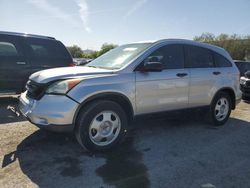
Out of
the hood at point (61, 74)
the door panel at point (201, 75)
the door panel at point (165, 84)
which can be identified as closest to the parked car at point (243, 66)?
the door panel at point (201, 75)

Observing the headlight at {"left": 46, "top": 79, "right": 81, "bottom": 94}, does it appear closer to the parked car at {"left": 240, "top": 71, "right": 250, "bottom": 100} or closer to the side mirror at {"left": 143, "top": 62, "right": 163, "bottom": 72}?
the side mirror at {"left": 143, "top": 62, "right": 163, "bottom": 72}

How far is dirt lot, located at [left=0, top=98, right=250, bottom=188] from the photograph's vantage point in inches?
135

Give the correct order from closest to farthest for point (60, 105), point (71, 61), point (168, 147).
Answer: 1. point (60, 105)
2. point (168, 147)
3. point (71, 61)

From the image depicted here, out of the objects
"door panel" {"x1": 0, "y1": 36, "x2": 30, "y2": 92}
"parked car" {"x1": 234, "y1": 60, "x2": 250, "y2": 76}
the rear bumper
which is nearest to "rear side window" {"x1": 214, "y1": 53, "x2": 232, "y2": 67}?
the rear bumper

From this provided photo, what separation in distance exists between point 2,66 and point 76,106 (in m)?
4.27

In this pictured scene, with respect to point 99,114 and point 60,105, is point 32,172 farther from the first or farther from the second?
point 99,114

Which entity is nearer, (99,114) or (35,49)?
(99,114)

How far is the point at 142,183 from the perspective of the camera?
3.37m

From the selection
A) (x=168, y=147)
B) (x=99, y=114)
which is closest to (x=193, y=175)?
(x=168, y=147)

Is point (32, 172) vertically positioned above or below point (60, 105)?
below

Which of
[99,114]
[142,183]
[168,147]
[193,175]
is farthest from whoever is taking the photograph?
[168,147]

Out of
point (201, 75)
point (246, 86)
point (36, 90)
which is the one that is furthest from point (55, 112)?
point (246, 86)

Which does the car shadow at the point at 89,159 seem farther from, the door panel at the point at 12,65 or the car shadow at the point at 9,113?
the door panel at the point at 12,65

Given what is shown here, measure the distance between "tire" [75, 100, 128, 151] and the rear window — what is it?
425cm
